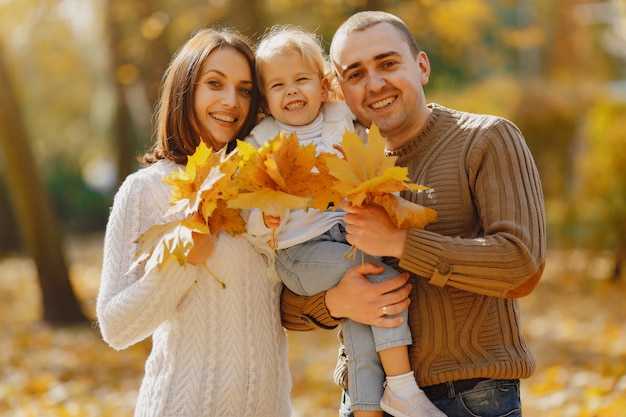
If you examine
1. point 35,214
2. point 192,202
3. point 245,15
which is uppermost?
point 245,15

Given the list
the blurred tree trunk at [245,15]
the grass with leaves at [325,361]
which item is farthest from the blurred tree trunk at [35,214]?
the blurred tree trunk at [245,15]

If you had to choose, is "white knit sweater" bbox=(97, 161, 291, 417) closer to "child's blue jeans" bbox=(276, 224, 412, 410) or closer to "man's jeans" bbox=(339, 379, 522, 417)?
"child's blue jeans" bbox=(276, 224, 412, 410)

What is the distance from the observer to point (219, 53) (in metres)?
3.01

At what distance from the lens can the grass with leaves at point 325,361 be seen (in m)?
6.04

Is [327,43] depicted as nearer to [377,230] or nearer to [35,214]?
[377,230]

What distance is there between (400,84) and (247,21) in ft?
17.9

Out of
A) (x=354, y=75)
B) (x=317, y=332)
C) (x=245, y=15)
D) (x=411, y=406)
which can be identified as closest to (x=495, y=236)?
(x=411, y=406)

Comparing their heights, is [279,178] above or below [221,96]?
below

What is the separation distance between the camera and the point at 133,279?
9.14 ft

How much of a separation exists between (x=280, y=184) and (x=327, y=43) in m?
4.58

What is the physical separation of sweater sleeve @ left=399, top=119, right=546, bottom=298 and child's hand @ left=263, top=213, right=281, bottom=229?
48cm

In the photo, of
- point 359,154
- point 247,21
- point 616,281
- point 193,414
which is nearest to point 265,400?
point 193,414

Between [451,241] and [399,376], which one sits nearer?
[451,241]

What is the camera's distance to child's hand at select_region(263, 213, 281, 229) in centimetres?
269
